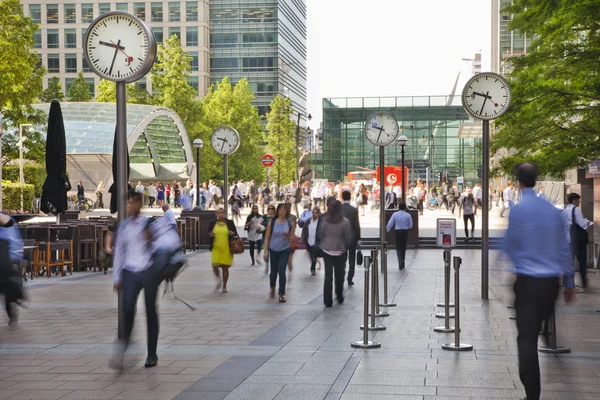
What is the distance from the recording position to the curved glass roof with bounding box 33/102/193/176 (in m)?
64.6

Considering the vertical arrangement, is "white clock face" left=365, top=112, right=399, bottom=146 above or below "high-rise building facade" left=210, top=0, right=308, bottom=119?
below

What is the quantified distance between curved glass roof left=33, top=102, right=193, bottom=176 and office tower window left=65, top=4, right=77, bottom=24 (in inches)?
1520

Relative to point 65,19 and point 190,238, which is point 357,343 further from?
point 65,19

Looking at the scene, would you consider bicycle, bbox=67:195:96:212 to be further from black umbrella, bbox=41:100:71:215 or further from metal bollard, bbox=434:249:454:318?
metal bollard, bbox=434:249:454:318

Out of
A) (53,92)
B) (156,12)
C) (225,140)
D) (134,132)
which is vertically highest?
(156,12)

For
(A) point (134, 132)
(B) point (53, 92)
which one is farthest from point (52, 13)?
(A) point (134, 132)

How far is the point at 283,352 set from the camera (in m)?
9.25

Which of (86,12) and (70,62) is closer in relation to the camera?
(86,12)

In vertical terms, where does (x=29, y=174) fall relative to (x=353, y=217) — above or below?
above

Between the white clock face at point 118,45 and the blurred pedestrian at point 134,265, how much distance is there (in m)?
2.01

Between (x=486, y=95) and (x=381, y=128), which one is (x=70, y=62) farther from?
(x=486, y=95)

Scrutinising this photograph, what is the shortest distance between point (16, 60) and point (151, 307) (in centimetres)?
2710

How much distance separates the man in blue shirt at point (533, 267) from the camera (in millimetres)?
6578

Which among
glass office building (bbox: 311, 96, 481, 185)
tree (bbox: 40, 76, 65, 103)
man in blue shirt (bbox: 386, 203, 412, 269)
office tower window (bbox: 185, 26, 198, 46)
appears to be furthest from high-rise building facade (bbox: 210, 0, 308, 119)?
man in blue shirt (bbox: 386, 203, 412, 269)
